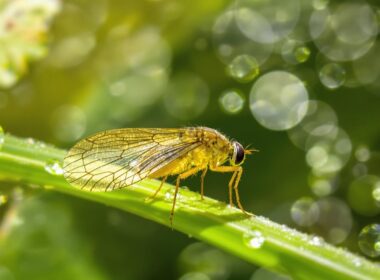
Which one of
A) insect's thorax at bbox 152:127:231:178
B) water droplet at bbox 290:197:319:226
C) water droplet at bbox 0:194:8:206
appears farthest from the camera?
water droplet at bbox 290:197:319:226

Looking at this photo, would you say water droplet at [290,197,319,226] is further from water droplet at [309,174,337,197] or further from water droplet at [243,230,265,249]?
water droplet at [243,230,265,249]

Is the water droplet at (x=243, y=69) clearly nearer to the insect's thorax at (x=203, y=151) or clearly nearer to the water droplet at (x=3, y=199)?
the insect's thorax at (x=203, y=151)

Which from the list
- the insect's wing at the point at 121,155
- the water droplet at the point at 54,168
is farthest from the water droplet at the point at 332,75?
A: the water droplet at the point at 54,168

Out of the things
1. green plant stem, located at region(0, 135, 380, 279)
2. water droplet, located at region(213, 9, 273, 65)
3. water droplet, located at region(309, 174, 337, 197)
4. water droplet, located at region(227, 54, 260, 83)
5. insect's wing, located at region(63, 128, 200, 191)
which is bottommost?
water droplet, located at region(309, 174, 337, 197)

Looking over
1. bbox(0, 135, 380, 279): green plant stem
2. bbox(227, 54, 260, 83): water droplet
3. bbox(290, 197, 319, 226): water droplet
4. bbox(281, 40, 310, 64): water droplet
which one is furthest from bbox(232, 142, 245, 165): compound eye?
bbox(281, 40, 310, 64): water droplet

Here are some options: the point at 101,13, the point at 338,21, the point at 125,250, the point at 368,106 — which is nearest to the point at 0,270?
the point at 125,250

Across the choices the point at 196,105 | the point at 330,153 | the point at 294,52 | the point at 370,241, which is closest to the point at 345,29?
the point at 294,52

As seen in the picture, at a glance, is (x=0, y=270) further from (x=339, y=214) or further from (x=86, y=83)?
(x=339, y=214)
